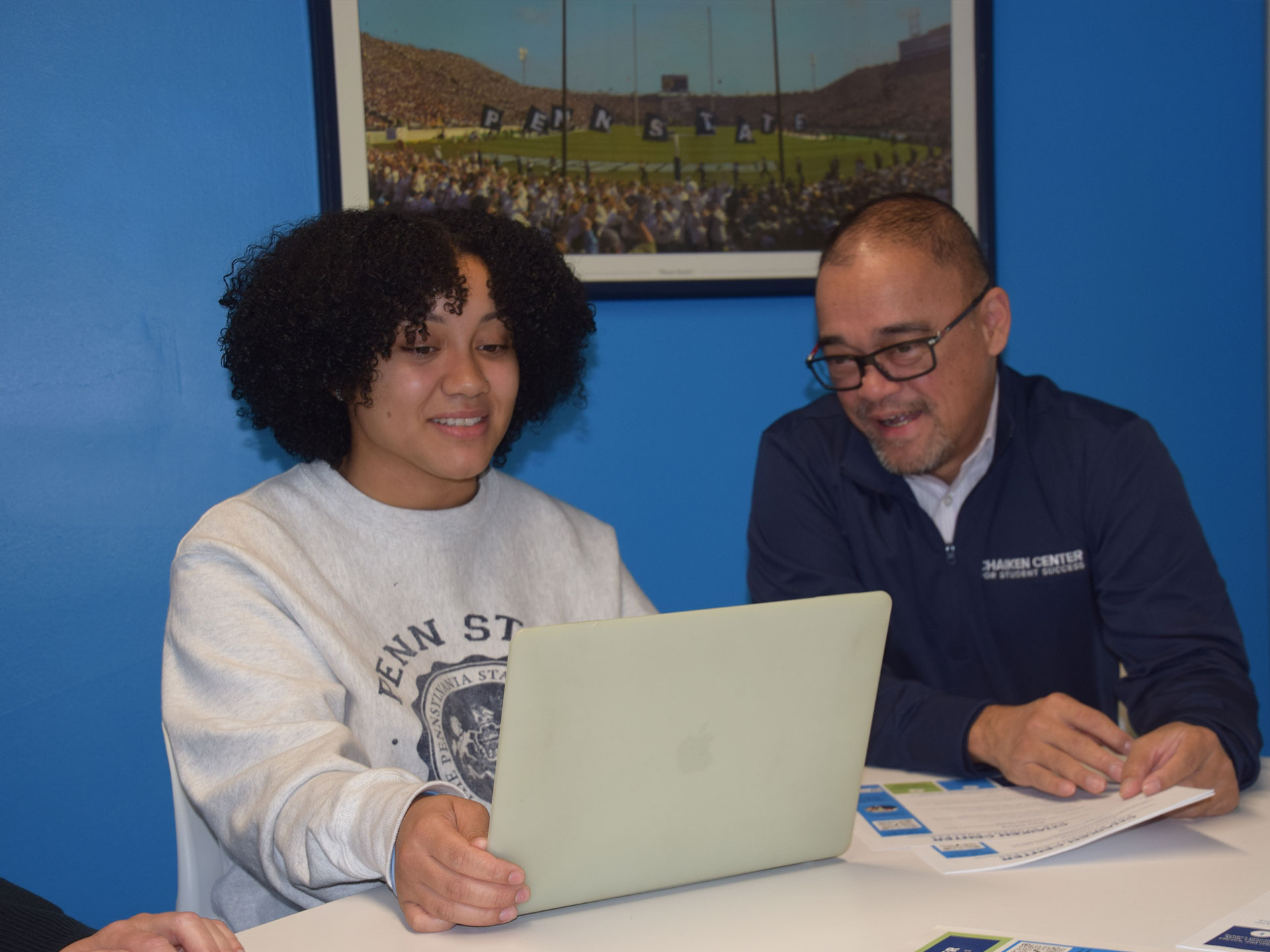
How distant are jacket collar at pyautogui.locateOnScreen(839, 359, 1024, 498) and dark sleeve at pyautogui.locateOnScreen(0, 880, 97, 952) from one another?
1236 mm

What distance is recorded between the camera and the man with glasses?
1.64 meters

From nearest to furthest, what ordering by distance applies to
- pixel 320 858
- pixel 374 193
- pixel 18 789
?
pixel 320 858, pixel 18 789, pixel 374 193

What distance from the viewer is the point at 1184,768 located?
1.25 metres

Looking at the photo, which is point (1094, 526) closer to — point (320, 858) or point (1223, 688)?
point (1223, 688)

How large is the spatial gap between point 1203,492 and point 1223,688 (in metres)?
1.24

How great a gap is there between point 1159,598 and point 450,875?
1141 mm

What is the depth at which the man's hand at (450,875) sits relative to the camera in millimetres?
927

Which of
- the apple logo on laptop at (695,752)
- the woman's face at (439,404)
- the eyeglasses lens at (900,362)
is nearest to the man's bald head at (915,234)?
the eyeglasses lens at (900,362)

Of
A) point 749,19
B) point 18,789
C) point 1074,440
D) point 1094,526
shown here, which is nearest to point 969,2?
point 749,19

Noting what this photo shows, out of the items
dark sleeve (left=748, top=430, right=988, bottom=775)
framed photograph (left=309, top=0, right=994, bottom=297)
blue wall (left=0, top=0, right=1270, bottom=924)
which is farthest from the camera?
framed photograph (left=309, top=0, right=994, bottom=297)

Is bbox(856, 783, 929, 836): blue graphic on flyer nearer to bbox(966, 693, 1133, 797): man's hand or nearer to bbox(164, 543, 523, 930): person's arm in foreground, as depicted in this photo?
bbox(966, 693, 1133, 797): man's hand

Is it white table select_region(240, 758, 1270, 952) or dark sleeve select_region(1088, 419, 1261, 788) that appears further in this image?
dark sleeve select_region(1088, 419, 1261, 788)

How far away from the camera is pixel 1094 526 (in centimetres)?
169

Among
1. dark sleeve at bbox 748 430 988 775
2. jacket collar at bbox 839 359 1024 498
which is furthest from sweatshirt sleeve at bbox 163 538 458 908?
jacket collar at bbox 839 359 1024 498
